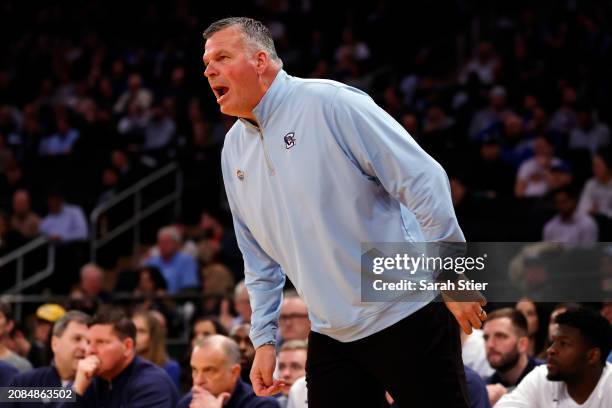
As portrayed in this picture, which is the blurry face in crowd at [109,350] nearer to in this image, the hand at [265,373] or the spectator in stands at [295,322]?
the spectator in stands at [295,322]

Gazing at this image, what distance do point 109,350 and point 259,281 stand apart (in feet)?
7.68

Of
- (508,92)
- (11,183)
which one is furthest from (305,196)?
(11,183)

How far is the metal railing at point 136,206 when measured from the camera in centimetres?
1211

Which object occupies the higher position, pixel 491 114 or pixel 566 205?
pixel 491 114

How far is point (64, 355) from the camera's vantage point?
20.0ft

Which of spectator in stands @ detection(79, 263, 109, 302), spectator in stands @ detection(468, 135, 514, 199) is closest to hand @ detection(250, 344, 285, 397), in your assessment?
spectator in stands @ detection(79, 263, 109, 302)

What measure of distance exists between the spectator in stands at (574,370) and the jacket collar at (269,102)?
230 cm

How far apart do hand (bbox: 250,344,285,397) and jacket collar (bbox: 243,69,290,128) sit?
680mm

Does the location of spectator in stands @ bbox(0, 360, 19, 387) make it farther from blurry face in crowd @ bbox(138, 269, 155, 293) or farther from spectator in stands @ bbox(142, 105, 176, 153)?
spectator in stands @ bbox(142, 105, 176, 153)

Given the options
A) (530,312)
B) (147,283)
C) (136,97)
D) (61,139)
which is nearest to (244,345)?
(530,312)

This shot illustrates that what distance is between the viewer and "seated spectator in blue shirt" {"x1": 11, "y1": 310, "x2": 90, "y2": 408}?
19.2 ft

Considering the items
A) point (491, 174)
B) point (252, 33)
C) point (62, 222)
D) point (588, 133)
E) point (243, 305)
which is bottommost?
point (252, 33)

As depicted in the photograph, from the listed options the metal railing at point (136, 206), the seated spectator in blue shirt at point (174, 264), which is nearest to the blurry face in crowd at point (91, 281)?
the seated spectator in blue shirt at point (174, 264)

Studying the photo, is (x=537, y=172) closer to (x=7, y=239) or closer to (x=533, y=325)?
(x=533, y=325)
